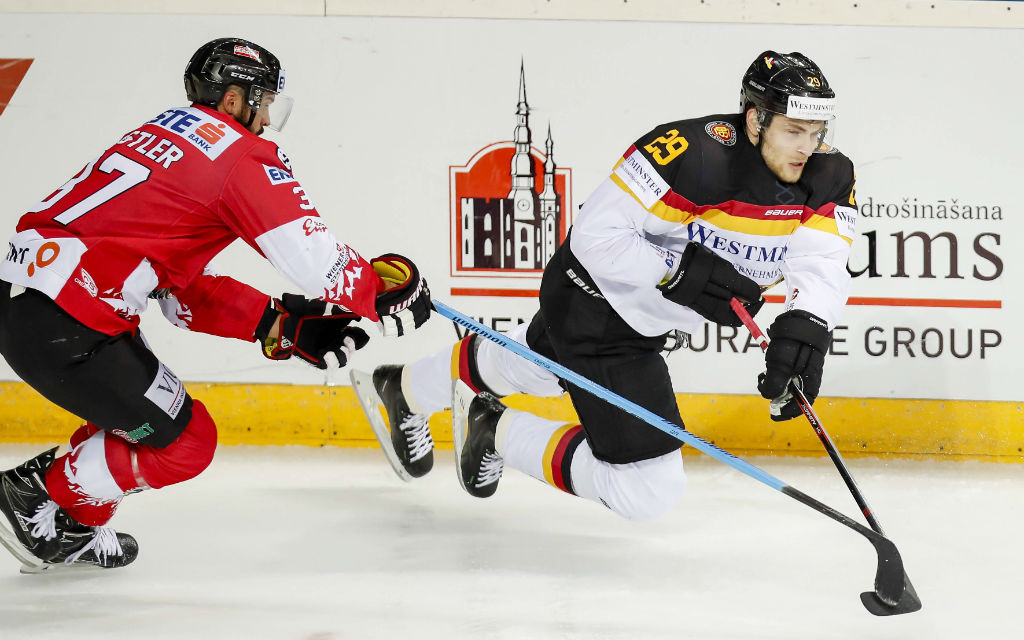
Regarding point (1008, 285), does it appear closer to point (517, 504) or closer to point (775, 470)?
point (775, 470)

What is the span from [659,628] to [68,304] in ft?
4.65

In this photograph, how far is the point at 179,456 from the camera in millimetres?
2336

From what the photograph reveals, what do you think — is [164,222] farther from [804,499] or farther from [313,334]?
[804,499]

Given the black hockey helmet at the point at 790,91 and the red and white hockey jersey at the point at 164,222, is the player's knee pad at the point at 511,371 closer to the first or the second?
the red and white hockey jersey at the point at 164,222

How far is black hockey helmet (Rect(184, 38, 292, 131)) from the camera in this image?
2.31 meters

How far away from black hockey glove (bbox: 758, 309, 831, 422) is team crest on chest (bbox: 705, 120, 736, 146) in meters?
0.42

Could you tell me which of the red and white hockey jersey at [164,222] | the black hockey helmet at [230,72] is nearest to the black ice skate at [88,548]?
the red and white hockey jersey at [164,222]

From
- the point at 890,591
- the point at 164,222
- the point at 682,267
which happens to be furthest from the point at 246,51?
the point at 890,591

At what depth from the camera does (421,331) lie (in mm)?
3658

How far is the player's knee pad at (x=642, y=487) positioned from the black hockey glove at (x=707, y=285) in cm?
43

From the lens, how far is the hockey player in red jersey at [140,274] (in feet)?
7.08

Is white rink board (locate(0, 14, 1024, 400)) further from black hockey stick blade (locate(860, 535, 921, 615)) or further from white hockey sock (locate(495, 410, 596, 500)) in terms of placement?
black hockey stick blade (locate(860, 535, 921, 615))

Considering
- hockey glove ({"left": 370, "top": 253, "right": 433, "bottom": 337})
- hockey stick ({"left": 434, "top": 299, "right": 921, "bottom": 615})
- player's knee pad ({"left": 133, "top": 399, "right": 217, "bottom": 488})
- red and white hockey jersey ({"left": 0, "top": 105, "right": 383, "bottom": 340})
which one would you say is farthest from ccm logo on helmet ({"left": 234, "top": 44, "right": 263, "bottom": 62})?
player's knee pad ({"left": 133, "top": 399, "right": 217, "bottom": 488})

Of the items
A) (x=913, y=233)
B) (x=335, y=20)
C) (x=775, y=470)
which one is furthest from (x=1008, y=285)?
(x=335, y=20)
